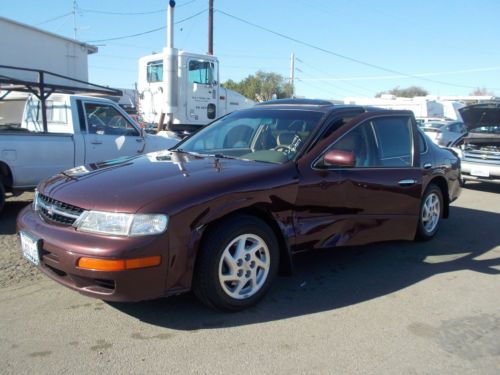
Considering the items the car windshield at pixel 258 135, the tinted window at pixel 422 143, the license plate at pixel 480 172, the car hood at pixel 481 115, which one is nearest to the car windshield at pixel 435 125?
the car hood at pixel 481 115

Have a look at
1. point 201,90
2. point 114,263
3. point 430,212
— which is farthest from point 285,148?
point 201,90

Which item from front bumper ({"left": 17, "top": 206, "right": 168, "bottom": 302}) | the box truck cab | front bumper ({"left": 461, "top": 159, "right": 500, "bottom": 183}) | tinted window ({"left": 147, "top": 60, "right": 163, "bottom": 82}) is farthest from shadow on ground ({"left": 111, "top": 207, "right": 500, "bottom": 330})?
tinted window ({"left": 147, "top": 60, "right": 163, "bottom": 82})

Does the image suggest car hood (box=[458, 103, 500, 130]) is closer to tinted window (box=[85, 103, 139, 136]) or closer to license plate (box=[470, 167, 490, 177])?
license plate (box=[470, 167, 490, 177])

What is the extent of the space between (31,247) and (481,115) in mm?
9735

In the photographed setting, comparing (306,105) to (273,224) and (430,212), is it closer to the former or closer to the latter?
(273,224)

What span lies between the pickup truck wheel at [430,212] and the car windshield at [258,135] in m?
2.10

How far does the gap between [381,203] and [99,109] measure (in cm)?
497

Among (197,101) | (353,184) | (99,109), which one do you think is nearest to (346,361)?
(353,184)

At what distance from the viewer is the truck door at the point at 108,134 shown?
744 centimetres

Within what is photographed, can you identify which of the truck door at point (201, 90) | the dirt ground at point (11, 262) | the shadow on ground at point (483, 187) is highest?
the truck door at point (201, 90)

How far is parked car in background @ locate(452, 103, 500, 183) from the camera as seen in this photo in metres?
10.1

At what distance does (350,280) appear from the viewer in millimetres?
4570

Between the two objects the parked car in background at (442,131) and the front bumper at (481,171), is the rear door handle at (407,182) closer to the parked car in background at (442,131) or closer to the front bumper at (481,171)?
the front bumper at (481,171)

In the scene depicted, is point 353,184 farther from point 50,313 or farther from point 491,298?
point 50,313
